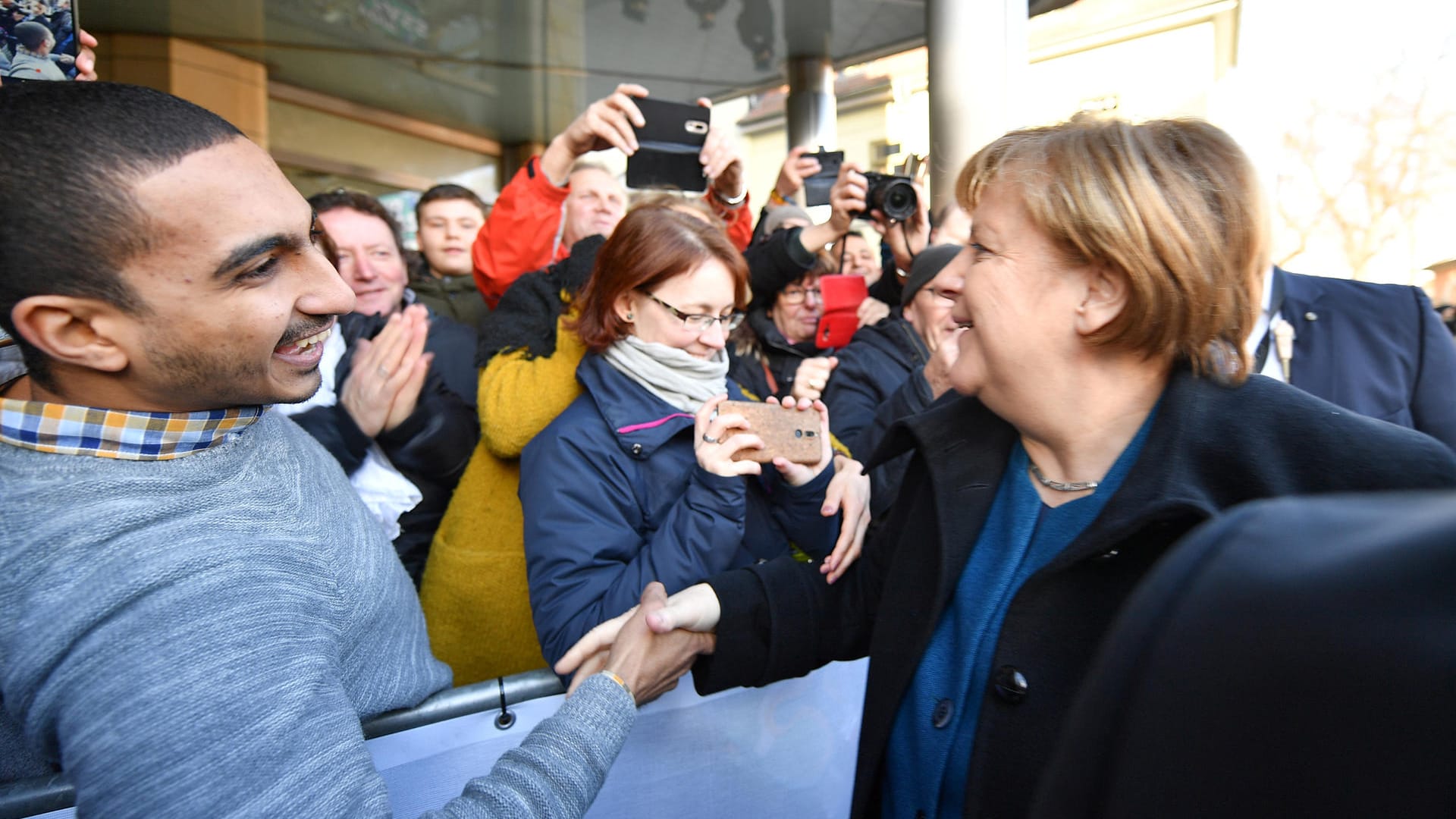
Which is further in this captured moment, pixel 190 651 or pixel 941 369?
pixel 941 369

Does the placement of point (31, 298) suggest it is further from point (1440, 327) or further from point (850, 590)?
point (1440, 327)

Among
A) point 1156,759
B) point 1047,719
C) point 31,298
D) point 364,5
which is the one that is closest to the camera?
point 1156,759

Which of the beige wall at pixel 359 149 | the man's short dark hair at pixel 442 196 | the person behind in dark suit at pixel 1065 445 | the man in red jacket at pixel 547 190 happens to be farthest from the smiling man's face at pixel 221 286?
the beige wall at pixel 359 149

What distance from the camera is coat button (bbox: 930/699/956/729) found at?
3.79ft

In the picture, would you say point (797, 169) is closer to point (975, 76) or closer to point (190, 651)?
point (975, 76)

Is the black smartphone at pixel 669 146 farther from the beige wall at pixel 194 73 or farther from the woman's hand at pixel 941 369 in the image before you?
the beige wall at pixel 194 73

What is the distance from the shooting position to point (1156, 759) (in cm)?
44

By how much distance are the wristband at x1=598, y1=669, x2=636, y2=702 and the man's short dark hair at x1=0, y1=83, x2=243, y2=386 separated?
0.83 m

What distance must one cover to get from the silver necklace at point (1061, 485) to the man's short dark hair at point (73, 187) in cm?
131

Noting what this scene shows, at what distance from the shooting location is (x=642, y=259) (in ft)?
6.22

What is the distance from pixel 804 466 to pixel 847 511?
17cm

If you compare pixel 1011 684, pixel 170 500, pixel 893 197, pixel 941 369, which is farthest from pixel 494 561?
pixel 893 197

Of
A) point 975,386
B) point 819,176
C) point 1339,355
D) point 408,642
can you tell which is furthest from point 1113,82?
point 408,642

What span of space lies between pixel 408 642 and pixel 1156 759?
1.20 m
